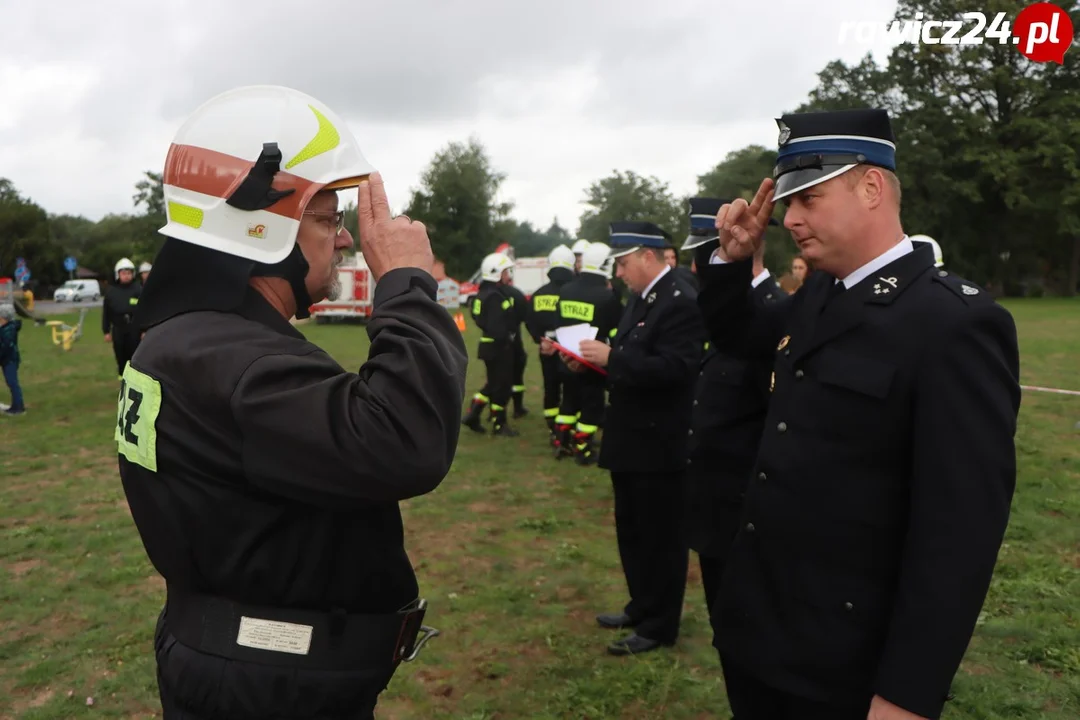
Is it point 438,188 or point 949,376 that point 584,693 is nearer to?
point 949,376

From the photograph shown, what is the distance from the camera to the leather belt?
5.40 ft

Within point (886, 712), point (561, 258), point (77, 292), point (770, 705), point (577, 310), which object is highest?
point (561, 258)

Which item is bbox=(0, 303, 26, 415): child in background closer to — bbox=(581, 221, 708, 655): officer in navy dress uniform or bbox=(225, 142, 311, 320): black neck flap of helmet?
bbox=(581, 221, 708, 655): officer in navy dress uniform

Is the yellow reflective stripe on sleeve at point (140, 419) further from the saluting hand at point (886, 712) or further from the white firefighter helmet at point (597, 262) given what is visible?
the white firefighter helmet at point (597, 262)

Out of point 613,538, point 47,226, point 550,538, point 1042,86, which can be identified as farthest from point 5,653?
point 47,226

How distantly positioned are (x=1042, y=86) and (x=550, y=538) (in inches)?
1945

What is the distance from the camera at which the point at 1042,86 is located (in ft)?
143

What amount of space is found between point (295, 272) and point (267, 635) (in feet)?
2.58

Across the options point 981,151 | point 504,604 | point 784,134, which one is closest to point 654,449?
point 504,604

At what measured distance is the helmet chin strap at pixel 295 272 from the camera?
1.73m

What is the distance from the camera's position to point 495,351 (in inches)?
408

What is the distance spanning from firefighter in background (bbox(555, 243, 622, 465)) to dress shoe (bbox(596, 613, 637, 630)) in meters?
3.41

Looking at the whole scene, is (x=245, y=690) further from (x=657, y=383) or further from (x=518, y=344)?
(x=518, y=344)

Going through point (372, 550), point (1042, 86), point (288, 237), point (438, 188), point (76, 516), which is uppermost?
point (1042, 86)
